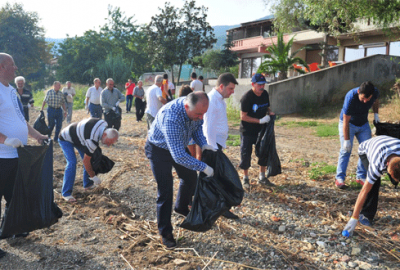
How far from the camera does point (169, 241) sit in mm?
3670

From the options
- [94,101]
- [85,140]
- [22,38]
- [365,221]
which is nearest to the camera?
[365,221]

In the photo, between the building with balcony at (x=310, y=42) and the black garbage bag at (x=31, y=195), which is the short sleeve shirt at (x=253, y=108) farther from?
the building with balcony at (x=310, y=42)

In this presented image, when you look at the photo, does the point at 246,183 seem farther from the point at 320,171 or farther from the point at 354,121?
the point at 354,121

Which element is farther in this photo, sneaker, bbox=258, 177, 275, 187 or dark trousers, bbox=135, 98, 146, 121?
dark trousers, bbox=135, 98, 146, 121

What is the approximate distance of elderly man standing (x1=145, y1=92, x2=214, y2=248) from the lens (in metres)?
3.23

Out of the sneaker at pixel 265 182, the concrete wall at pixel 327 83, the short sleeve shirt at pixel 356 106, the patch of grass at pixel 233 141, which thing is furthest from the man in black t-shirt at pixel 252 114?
the concrete wall at pixel 327 83

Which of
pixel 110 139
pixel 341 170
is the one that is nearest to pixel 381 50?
pixel 341 170

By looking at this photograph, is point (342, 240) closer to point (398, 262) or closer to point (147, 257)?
point (398, 262)

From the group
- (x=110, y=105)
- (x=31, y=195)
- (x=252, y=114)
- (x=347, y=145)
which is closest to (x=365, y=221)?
(x=347, y=145)

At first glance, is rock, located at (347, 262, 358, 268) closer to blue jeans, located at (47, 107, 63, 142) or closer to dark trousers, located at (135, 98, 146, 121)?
blue jeans, located at (47, 107, 63, 142)

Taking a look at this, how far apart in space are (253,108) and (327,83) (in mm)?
11503

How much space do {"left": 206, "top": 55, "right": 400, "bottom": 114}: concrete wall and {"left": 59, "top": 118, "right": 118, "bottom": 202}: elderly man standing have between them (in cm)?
1077

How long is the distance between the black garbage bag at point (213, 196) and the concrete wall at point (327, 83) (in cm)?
1136

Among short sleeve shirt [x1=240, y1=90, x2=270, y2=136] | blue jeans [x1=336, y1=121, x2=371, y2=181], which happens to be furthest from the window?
short sleeve shirt [x1=240, y1=90, x2=270, y2=136]
